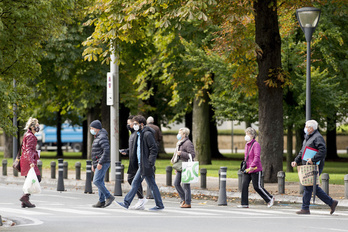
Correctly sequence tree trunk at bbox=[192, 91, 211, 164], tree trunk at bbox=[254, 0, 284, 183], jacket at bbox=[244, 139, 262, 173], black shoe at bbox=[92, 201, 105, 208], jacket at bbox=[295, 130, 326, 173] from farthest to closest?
tree trunk at bbox=[192, 91, 211, 164] → tree trunk at bbox=[254, 0, 284, 183] → black shoe at bbox=[92, 201, 105, 208] → jacket at bbox=[244, 139, 262, 173] → jacket at bbox=[295, 130, 326, 173]

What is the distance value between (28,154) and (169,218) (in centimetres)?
341

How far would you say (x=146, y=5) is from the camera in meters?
19.7

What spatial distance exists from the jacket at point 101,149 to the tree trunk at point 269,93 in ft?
22.9

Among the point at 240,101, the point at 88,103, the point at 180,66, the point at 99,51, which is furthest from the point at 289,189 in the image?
the point at 88,103

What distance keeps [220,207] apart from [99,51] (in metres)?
7.26

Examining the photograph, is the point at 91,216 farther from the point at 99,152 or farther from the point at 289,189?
the point at 289,189

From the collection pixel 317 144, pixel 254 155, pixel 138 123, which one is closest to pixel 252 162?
pixel 254 155

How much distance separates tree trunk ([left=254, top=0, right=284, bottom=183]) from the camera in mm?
20469

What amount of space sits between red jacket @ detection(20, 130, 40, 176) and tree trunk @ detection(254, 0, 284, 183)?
307 inches

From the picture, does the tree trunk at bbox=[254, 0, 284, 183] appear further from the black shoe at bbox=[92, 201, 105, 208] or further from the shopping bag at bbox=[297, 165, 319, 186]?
the shopping bag at bbox=[297, 165, 319, 186]

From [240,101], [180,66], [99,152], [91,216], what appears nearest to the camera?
[91,216]

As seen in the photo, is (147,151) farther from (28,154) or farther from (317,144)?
(317,144)

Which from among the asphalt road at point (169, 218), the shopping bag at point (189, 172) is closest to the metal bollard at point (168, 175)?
the asphalt road at point (169, 218)

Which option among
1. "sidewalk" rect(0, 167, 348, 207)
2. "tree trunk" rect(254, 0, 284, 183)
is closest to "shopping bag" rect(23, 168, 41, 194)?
"sidewalk" rect(0, 167, 348, 207)
